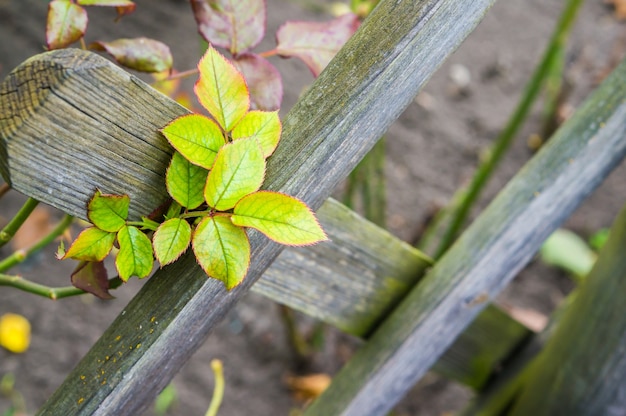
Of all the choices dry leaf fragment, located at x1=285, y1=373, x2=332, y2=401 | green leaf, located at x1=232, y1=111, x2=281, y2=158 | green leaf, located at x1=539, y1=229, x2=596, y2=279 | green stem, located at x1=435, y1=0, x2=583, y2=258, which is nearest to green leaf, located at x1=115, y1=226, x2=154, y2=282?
green leaf, located at x1=232, y1=111, x2=281, y2=158

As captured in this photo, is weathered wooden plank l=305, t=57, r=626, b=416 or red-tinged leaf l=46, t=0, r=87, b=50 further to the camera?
weathered wooden plank l=305, t=57, r=626, b=416

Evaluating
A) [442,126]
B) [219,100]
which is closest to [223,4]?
[219,100]

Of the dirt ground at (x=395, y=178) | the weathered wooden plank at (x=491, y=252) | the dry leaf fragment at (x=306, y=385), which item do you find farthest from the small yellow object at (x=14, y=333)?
the weathered wooden plank at (x=491, y=252)

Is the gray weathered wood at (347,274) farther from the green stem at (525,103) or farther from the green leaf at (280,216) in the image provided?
the green stem at (525,103)

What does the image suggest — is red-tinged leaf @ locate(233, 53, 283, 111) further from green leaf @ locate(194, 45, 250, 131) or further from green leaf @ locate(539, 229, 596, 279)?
green leaf @ locate(539, 229, 596, 279)

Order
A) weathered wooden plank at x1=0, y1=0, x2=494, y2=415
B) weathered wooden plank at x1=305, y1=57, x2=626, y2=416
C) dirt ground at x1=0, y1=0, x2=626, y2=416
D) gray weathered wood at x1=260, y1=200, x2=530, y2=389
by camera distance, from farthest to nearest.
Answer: dirt ground at x1=0, y1=0, x2=626, y2=416 → weathered wooden plank at x1=305, y1=57, x2=626, y2=416 → gray weathered wood at x1=260, y1=200, x2=530, y2=389 → weathered wooden plank at x1=0, y1=0, x2=494, y2=415

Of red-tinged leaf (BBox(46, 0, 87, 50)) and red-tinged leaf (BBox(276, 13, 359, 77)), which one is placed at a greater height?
red-tinged leaf (BBox(276, 13, 359, 77))
